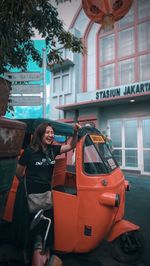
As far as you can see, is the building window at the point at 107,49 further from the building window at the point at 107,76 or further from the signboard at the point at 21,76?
the signboard at the point at 21,76

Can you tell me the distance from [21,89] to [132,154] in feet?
27.2

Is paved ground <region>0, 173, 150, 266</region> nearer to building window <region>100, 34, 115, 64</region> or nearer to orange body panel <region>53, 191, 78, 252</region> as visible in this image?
orange body panel <region>53, 191, 78, 252</region>

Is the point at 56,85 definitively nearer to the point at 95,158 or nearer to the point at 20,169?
the point at 95,158

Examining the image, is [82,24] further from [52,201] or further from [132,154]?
[52,201]

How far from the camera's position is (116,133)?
12062mm

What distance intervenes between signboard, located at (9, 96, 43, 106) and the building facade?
5.94 metres


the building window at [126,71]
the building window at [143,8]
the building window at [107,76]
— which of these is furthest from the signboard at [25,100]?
the building window at [143,8]

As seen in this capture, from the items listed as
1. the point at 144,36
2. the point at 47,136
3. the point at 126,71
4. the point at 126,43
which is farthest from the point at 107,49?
the point at 47,136

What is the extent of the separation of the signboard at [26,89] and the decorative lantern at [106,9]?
179 cm

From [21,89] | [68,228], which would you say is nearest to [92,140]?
[68,228]

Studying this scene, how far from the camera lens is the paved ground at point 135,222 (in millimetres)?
3020

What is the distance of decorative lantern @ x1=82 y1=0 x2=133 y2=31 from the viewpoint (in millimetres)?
4053

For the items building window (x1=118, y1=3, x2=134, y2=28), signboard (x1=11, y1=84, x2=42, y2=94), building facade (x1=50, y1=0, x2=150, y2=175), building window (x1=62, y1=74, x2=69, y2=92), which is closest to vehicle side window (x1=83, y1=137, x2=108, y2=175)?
signboard (x1=11, y1=84, x2=42, y2=94)

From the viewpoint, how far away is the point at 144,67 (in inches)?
452
